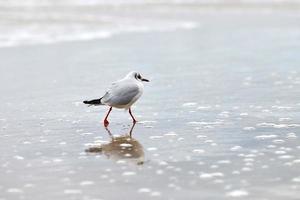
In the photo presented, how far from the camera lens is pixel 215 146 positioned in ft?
20.9

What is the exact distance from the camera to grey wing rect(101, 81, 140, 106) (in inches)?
301

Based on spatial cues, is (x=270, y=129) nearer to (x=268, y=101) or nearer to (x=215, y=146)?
(x=215, y=146)

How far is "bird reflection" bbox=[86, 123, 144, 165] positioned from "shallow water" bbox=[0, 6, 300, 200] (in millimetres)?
11

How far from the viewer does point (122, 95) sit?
7.64 meters

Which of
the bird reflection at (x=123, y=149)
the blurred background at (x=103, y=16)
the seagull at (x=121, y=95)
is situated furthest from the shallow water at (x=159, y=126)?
the blurred background at (x=103, y=16)

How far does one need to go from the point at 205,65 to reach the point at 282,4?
16204 mm

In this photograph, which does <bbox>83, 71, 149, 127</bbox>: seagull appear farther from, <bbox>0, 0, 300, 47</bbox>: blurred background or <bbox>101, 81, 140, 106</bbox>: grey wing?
<bbox>0, 0, 300, 47</bbox>: blurred background

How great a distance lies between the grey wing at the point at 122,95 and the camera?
764cm

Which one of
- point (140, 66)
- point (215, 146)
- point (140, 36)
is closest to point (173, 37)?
point (140, 36)

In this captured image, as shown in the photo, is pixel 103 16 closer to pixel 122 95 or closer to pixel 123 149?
pixel 122 95

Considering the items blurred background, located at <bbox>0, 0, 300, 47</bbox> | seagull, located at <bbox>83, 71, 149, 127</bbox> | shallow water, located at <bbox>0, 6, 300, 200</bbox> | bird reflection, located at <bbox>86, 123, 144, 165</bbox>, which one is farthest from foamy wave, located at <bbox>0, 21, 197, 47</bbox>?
bird reflection, located at <bbox>86, 123, 144, 165</bbox>

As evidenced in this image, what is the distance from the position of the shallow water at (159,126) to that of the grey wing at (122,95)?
28cm

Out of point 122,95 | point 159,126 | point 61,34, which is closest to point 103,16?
point 61,34

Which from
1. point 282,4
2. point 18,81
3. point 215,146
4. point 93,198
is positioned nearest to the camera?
point 93,198
